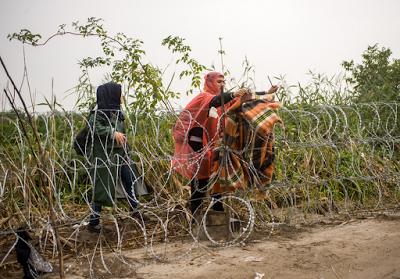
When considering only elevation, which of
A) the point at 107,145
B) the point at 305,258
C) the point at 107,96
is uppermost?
the point at 107,96

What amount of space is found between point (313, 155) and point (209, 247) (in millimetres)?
2275

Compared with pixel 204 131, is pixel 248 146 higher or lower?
lower

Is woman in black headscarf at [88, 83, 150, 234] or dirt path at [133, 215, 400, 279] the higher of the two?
woman in black headscarf at [88, 83, 150, 234]

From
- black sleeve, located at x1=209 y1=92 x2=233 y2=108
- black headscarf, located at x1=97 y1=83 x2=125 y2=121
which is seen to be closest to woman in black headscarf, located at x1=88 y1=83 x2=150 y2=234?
black headscarf, located at x1=97 y1=83 x2=125 y2=121

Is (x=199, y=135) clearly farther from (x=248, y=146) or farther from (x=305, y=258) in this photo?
(x=305, y=258)

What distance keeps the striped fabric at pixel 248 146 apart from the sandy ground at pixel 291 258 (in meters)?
0.59

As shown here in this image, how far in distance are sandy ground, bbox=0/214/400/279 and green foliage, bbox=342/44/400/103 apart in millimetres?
3121

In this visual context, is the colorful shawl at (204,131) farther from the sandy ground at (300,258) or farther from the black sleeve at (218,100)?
the sandy ground at (300,258)

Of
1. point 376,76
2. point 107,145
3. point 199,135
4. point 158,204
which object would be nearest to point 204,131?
point 199,135

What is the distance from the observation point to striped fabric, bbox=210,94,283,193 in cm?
276

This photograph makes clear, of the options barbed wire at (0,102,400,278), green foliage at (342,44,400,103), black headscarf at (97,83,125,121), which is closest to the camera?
barbed wire at (0,102,400,278)

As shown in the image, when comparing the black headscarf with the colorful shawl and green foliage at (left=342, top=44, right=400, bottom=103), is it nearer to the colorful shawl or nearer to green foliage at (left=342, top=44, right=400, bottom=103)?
the colorful shawl

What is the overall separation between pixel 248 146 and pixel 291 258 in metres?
0.99

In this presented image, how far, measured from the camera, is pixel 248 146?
9.65 feet
